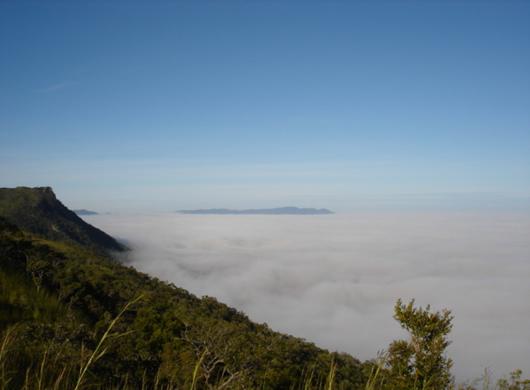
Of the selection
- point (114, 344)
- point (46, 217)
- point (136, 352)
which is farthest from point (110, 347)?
point (46, 217)

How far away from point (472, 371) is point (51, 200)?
712 ft

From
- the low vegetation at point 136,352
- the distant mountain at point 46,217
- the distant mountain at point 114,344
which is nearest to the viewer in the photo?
the low vegetation at point 136,352

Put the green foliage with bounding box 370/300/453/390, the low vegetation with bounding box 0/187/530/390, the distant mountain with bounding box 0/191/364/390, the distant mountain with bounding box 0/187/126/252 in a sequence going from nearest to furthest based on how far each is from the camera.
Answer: the low vegetation with bounding box 0/187/530/390 < the distant mountain with bounding box 0/191/364/390 < the green foliage with bounding box 370/300/453/390 < the distant mountain with bounding box 0/187/126/252

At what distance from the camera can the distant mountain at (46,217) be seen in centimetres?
14425

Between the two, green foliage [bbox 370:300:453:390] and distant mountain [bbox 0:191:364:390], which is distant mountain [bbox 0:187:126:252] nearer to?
distant mountain [bbox 0:191:364:390]

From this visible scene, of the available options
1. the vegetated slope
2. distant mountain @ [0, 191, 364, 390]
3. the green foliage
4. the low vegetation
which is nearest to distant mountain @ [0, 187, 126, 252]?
distant mountain @ [0, 191, 364, 390]

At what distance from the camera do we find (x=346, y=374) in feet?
138

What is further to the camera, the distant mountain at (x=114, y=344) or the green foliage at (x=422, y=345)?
the green foliage at (x=422, y=345)

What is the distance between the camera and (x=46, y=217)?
15400 centimetres

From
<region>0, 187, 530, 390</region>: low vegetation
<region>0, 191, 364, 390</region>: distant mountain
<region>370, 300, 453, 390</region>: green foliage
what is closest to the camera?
<region>0, 187, 530, 390</region>: low vegetation

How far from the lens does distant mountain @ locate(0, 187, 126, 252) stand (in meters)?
144

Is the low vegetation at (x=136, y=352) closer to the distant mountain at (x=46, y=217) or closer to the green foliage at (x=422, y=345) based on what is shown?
the green foliage at (x=422, y=345)

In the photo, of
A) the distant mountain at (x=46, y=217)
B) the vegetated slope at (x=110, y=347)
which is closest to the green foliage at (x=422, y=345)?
the vegetated slope at (x=110, y=347)

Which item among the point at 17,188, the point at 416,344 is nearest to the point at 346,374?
the point at 416,344
